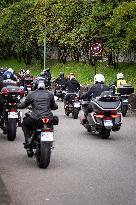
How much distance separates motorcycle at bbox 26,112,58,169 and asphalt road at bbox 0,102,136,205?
199 mm

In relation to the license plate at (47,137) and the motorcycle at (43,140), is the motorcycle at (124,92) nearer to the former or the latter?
Result: the motorcycle at (43,140)

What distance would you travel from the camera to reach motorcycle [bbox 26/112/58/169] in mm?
11062

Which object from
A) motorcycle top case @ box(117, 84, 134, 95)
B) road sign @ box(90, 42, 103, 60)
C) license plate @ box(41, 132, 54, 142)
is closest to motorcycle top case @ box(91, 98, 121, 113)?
license plate @ box(41, 132, 54, 142)

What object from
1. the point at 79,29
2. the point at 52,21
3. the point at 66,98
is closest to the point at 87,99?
the point at 66,98

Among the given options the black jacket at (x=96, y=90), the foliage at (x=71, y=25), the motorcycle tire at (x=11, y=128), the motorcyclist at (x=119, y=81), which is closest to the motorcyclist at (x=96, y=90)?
the black jacket at (x=96, y=90)

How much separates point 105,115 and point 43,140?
4966 millimetres

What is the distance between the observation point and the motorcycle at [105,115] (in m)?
15.6

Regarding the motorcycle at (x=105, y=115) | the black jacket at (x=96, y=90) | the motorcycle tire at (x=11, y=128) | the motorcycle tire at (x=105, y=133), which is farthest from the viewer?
the black jacket at (x=96, y=90)

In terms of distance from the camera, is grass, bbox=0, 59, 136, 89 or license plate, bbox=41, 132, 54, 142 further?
grass, bbox=0, 59, 136, 89

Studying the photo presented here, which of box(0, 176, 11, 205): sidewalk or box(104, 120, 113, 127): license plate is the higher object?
box(0, 176, 11, 205): sidewalk

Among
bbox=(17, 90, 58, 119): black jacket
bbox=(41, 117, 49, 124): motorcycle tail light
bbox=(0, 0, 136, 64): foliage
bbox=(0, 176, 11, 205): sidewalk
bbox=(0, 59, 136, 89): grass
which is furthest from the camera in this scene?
bbox=(0, 59, 136, 89): grass

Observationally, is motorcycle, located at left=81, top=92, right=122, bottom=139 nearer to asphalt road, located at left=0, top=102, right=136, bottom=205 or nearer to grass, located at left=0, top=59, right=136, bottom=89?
asphalt road, located at left=0, top=102, right=136, bottom=205

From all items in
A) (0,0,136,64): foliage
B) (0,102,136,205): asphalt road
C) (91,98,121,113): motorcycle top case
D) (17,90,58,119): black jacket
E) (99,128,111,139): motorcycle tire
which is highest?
(0,0,136,64): foliage

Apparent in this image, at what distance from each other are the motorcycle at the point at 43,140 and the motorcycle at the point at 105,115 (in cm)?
395
